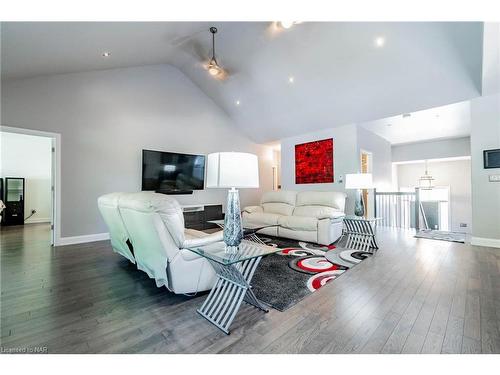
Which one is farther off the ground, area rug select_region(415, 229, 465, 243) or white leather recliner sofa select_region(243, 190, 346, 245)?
white leather recliner sofa select_region(243, 190, 346, 245)

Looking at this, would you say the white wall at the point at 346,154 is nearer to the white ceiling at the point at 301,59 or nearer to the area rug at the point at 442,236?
the white ceiling at the point at 301,59

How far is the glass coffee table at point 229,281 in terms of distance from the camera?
1.62 metres

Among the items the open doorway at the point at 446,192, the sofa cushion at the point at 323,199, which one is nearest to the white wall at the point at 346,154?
the sofa cushion at the point at 323,199

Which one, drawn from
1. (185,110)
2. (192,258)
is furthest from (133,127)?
(192,258)

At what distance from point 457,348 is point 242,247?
4.87ft

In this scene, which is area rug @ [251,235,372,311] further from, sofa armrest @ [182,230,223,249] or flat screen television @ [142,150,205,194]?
flat screen television @ [142,150,205,194]

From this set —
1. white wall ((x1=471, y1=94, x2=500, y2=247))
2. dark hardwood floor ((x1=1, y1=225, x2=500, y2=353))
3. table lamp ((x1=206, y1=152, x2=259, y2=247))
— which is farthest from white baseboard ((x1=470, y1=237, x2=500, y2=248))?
table lamp ((x1=206, y1=152, x2=259, y2=247))

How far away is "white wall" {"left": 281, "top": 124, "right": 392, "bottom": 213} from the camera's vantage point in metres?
5.46

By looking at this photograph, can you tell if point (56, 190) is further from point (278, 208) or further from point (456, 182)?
point (456, 182)

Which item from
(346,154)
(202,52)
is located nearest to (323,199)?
(346,154)

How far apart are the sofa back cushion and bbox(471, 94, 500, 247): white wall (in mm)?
3079

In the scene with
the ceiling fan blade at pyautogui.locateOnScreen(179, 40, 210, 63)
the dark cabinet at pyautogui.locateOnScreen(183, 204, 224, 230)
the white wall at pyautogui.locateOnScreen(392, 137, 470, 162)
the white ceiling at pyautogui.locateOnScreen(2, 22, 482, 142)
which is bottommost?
the dark cabinet at pyautogui.locateOnScreen(183, 204, 224, 230)

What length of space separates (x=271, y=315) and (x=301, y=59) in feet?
14.5

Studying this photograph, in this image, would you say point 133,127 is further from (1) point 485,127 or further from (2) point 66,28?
(1) point 485,127
